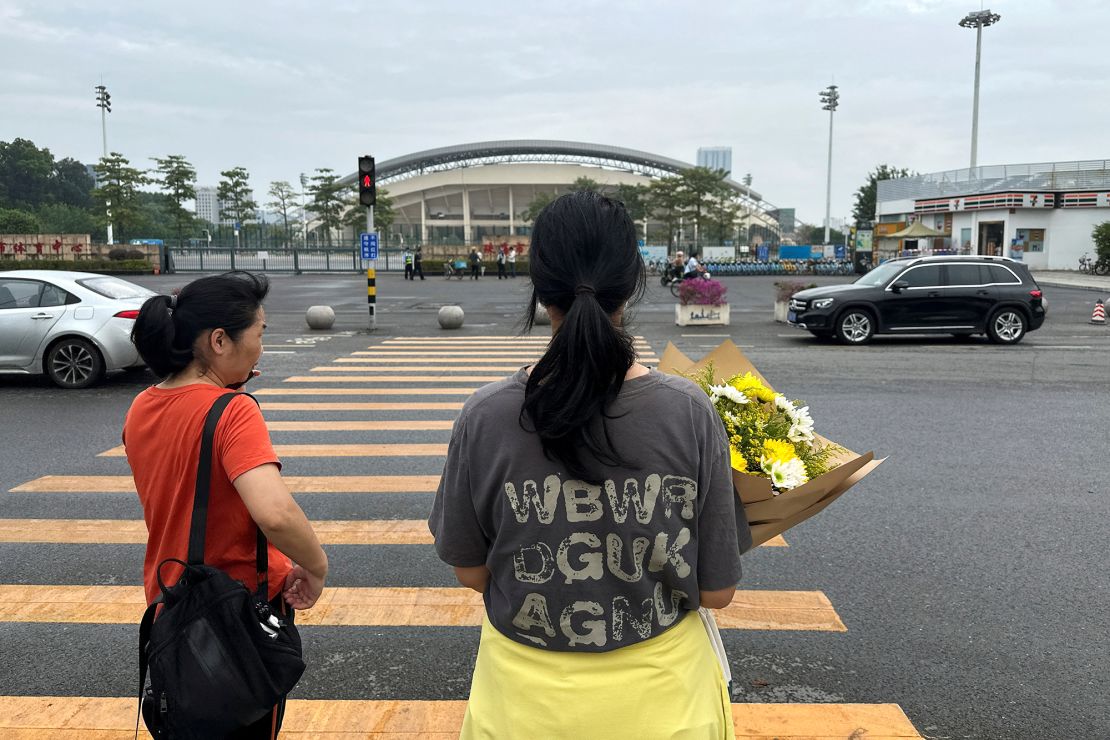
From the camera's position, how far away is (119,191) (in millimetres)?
59781

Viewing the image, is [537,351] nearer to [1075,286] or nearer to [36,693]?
[36,693]

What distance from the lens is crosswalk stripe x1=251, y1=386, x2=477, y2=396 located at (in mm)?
10758

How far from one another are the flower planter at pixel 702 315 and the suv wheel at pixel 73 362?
1186 cm

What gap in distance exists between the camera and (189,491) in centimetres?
228

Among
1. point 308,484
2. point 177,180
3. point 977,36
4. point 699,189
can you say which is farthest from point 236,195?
point 308,484

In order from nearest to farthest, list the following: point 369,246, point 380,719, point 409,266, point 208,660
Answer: point 208,660, point 380,719, point 369,246, point 409,266

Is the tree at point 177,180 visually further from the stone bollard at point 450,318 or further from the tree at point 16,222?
the stone bollard at point 450,318

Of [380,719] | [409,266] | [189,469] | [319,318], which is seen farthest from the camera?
[409,266]

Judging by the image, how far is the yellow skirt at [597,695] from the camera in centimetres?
172

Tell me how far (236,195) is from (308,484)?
67.2 metres

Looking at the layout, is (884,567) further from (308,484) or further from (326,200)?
(326,200)

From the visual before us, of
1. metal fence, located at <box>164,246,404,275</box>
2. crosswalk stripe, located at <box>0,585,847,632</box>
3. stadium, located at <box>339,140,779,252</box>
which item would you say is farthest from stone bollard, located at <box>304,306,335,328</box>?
stadium, located at <box>339,140,779,252</box>

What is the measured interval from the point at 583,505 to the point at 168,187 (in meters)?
68.5

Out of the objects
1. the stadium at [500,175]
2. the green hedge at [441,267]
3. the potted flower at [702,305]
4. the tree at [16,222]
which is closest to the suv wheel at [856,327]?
the potted flower at [702,305]
